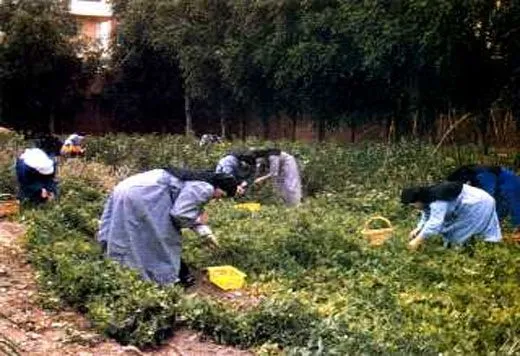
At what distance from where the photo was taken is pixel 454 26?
51.5 feet

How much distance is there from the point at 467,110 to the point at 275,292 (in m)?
12.1

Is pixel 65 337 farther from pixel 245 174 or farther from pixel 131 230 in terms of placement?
pixel 245 174

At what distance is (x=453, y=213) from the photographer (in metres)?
8.92

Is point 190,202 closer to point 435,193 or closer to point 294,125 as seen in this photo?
point 435,193

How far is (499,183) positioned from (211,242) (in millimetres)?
4325

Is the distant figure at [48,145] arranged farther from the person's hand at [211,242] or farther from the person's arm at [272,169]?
the person's hand at [211,242]

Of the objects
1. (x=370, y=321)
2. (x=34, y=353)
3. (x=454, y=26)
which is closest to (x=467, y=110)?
(x=454, y=26)

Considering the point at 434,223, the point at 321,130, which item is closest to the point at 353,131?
the point at 321,130

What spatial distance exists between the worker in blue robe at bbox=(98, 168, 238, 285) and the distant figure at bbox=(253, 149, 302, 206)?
4262mm

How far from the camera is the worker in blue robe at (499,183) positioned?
10383 millimetres

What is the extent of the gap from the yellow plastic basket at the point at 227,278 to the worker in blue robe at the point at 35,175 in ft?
13.0

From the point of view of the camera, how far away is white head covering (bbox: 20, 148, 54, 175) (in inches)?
434

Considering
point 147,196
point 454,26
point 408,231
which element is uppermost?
point 454,26

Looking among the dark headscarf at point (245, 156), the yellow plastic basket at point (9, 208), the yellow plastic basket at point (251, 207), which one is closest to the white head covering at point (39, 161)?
the yellow plastic basket at point (9, 208)
